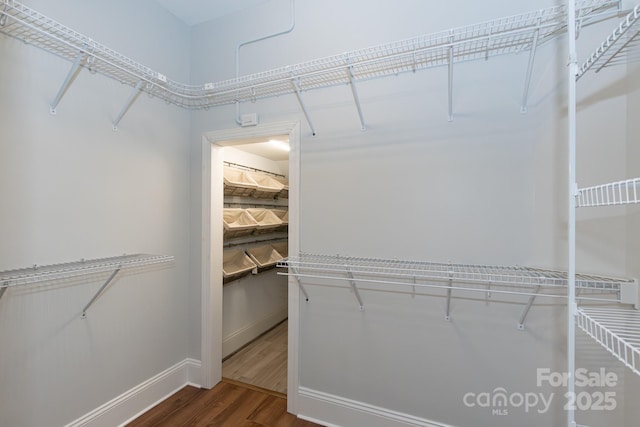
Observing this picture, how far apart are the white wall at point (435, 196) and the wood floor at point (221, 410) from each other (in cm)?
22

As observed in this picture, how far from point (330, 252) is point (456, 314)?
0.76 metres

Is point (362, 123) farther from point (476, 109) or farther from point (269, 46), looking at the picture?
point (269, 46)

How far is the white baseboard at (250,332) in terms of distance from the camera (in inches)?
101

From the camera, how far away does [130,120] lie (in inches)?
67.7

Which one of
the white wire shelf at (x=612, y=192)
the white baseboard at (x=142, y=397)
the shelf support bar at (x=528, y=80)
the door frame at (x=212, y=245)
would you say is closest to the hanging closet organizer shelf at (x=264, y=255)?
the door frame at (x=212, y=245)

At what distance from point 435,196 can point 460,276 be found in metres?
0.44

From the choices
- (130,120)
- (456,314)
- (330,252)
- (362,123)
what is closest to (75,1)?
(130,120)

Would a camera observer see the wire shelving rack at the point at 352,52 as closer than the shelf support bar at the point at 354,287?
Yes

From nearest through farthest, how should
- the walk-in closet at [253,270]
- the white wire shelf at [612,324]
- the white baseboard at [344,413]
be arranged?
the white wire shelf at [612,324] → the white baseboard at [344,413] → the walk-in closet at [253,270]

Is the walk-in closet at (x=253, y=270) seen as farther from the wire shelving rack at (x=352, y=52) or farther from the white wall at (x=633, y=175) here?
the white wall at (x=633, y=175)

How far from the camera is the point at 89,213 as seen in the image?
1.51 metres

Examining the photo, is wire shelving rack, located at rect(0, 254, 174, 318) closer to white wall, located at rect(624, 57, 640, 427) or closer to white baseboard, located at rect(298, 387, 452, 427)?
white baseboard, located at rect(298, 387, 452, 427)

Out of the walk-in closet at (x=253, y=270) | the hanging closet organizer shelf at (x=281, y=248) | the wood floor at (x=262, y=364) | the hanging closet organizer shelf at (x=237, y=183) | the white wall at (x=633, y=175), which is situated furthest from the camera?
the hanging closet organizer shelf at (x=281, y=248)

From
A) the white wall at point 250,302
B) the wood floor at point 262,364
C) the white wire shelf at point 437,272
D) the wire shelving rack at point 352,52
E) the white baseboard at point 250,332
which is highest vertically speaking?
the wire shelving rack at point 352,52
